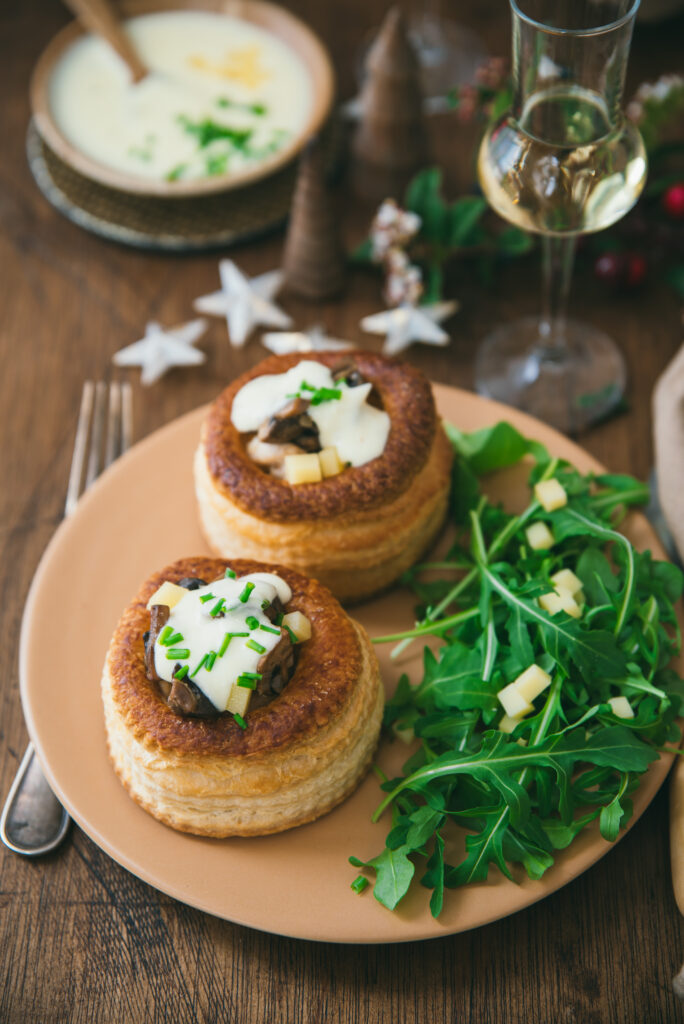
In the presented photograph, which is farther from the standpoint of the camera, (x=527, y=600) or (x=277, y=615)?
(x=527, y=600)

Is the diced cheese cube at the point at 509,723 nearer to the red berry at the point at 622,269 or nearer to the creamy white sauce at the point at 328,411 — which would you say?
the creamy white sauce at the point at 328,411

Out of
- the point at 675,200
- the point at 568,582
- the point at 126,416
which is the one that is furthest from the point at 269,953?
the point at 675,200

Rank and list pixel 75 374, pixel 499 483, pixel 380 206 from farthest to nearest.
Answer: pixel 380 206 → pixel 75 374 → pixel 499 483

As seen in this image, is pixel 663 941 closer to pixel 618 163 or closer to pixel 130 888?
pixel 130 888

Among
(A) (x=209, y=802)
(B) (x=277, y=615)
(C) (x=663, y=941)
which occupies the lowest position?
(C) (x=663, y=941)

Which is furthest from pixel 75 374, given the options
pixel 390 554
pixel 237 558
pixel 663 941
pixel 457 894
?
pixel 663 941

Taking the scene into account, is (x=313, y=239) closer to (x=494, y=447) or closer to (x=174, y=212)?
(x=174, y=212)

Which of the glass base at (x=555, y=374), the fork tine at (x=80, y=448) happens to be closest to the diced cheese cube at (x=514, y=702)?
the glass base at (x=555, y=374)
